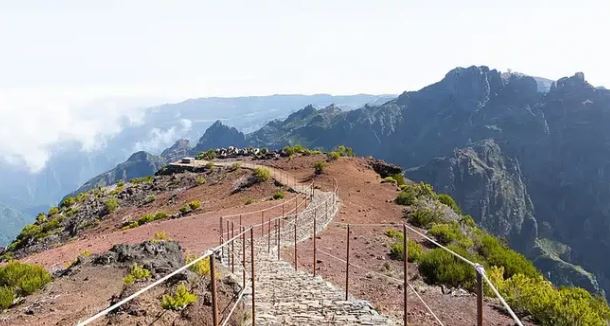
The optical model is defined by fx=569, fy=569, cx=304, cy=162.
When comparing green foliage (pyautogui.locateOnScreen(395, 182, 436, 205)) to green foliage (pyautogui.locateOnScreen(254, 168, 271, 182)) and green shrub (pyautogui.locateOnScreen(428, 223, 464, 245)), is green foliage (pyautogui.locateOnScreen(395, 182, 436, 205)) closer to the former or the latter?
green shrub (pyautogui.locateOnScreen(428, 223, 464, 245))

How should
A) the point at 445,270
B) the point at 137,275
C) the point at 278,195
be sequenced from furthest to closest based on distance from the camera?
the point at 278,195, the point at 445,270, the point at 137,275

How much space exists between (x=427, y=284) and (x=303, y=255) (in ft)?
14.0

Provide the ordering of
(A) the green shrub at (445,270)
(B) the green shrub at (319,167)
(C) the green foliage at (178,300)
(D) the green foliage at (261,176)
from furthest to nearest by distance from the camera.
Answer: (B) the green shrub at (319,167)
(D) the green foliage at (261,176)
(A) the green shrub at (445,270)
(C) the green foliage at (178,300)

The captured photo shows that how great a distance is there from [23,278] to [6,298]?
4.33ft

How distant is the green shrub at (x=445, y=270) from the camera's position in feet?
52.9

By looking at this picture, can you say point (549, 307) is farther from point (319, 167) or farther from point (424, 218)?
point (319, 167)

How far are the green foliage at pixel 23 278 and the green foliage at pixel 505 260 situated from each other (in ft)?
54.4

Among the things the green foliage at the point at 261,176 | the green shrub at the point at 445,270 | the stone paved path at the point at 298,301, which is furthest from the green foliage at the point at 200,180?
the green shrub at the point at 445,270

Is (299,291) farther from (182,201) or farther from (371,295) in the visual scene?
(182,201)

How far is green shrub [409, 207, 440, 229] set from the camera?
2892cm

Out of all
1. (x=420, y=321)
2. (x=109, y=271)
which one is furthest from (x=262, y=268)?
(x=420, y=321)

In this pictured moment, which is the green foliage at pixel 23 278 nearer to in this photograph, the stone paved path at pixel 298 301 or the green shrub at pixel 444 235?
the stone paved path at pixel 298 301

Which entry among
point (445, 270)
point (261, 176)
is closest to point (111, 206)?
point (261, 176)

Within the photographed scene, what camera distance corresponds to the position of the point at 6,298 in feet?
45.1
